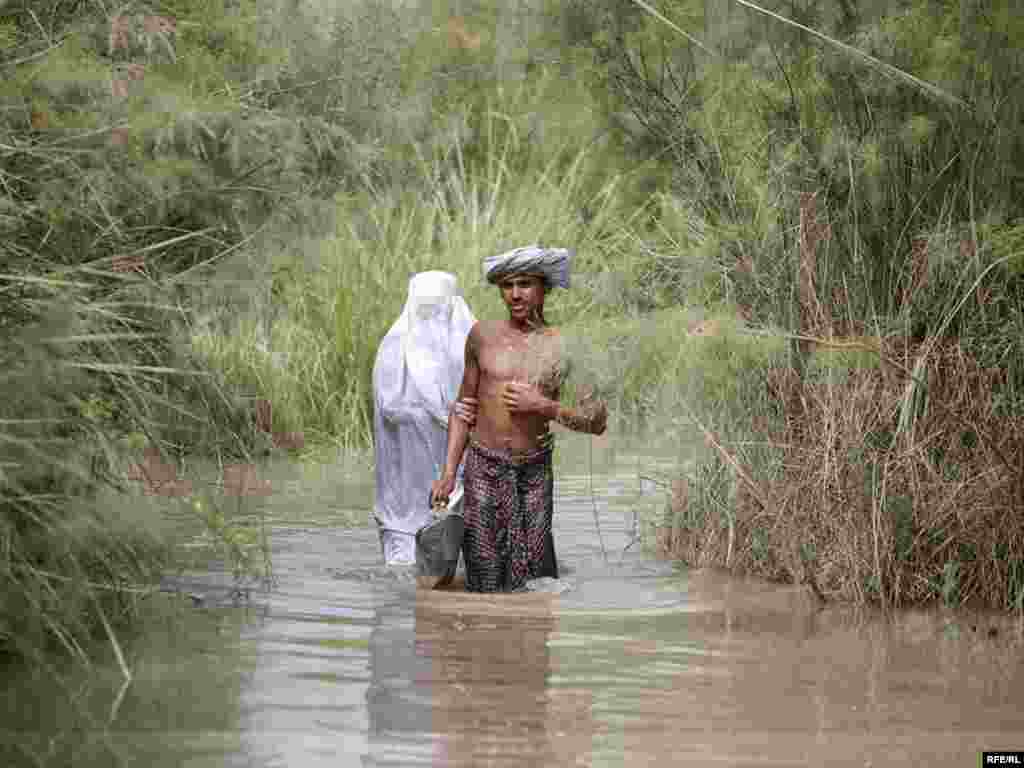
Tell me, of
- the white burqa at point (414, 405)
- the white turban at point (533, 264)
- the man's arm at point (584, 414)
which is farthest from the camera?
the white burqa at point (414, 405)

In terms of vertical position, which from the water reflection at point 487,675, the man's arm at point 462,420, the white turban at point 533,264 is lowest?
the water reflection at point 487,675

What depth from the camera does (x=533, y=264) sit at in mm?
9000

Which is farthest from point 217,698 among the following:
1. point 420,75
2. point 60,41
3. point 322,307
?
point 420,75

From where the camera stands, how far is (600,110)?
36.3 feet

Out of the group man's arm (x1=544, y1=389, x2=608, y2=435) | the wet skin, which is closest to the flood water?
the wet skin

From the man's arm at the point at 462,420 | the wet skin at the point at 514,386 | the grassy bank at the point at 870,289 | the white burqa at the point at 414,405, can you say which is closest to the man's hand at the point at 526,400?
the wet skin at the point at 514,386

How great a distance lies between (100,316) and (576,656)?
237cm

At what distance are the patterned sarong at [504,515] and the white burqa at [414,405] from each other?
4.28 ft

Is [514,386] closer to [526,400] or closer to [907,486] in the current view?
[526,400]

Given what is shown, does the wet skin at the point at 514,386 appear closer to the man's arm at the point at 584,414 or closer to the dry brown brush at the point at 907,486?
the man's arm at the point at 584,414

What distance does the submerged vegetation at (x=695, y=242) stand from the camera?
7.07m

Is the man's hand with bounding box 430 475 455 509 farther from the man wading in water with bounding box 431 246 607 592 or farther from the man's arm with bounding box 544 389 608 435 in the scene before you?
the man's arm with bounding box 544 389 608 435

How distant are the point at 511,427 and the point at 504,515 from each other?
0.41 metres

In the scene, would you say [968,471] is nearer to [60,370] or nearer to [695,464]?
[695,464]
